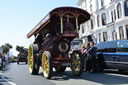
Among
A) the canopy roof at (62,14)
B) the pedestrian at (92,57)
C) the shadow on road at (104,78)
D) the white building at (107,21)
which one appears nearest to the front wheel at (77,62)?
the shadow on road at (104,78)

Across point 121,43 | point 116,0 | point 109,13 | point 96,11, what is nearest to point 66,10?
point 121,43

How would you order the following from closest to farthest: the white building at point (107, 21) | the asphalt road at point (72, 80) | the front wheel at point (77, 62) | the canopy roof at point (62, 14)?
the asphalt road at point (72, 80) < the canopy roof at point (62, 14) < the front wheel at point (77, 62) < the white building at point (107, 21)

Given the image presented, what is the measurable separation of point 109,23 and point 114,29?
150cm

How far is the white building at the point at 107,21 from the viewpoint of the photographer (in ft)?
91.0

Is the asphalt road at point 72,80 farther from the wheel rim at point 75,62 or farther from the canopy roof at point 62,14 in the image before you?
the canopy roof at point 62,14

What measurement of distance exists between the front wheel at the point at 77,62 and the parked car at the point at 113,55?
183 cm

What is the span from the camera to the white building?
27.7 meters

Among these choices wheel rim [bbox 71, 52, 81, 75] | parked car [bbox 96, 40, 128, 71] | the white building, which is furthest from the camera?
the white building

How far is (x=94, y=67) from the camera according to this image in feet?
38.9

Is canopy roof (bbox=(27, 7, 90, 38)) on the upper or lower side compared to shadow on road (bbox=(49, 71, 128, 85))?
upper

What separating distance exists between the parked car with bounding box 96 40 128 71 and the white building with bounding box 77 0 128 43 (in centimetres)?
1638

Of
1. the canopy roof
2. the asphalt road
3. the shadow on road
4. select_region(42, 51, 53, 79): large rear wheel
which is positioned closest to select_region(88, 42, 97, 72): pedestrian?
the asphalt road

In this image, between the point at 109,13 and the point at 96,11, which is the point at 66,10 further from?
the point at 96,11

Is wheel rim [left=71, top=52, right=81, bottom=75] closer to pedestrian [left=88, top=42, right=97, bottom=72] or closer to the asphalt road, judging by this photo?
the asphalt road
